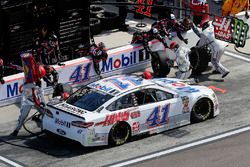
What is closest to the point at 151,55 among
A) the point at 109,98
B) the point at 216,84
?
the point at 216,84

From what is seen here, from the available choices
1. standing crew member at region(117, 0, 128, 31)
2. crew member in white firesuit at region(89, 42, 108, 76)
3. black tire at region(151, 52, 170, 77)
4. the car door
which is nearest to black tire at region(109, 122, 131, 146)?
the car door

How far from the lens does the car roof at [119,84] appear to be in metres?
17.8

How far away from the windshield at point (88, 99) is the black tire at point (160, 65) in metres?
5.26

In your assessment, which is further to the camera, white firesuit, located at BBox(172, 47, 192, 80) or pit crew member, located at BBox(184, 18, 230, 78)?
pit crew member, located at BBox(184, 18, 230, 78)

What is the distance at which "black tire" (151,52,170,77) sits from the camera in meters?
22.9

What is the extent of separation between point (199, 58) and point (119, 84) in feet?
18.6

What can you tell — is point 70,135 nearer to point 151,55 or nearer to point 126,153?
point 126,153

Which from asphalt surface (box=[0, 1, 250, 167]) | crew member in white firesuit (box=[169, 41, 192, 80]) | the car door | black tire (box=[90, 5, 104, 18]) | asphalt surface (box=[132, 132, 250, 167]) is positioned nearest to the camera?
asphalt surface (box=[132, 132, 250, 167])

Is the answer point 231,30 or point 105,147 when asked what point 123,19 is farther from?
point 105,147

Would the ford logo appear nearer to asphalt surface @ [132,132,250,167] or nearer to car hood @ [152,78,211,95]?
asphalt surface @ [132,132,250,167]

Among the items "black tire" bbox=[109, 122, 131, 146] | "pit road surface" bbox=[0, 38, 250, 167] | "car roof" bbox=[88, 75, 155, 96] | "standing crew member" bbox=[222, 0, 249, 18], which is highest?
"standing crew member" bbox=[222, 0, 249, 18]

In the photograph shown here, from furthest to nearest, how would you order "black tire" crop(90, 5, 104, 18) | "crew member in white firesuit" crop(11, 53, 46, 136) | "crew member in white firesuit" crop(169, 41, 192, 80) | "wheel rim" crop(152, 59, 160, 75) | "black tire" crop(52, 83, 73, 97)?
"black tire" crop(90, 5, 104, 18) → "wheel rim" crop(152, 59, 160, 75) → "crew member in white firesuit" crop(169, 41, 192, 80) → "black tire" crop(52, 83, 73, 97) → "crew member in white firesuit" crop(11, 53, 46, 136)

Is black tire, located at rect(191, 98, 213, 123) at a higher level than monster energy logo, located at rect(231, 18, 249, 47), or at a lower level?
lower

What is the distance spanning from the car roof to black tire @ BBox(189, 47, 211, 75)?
476cm
